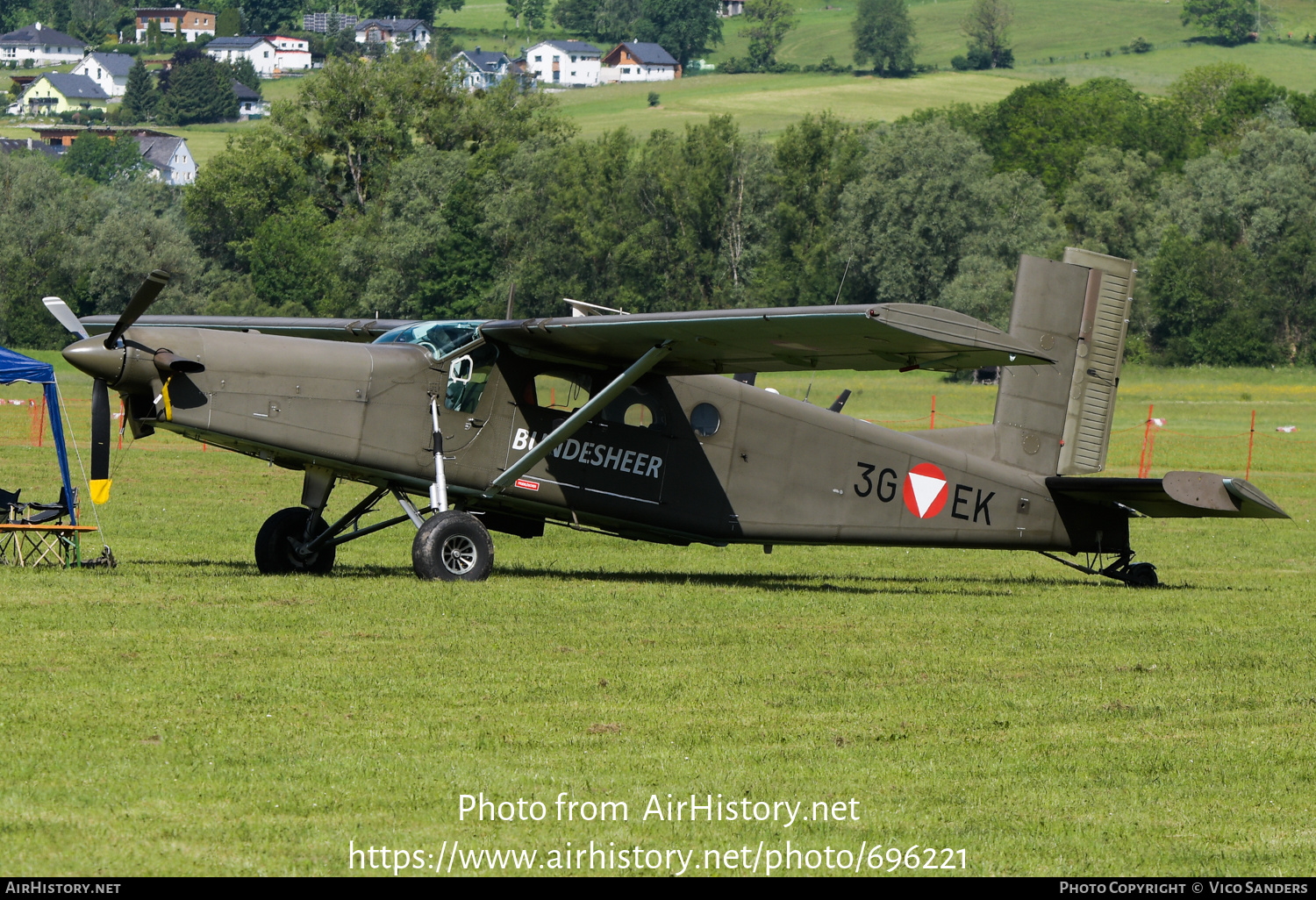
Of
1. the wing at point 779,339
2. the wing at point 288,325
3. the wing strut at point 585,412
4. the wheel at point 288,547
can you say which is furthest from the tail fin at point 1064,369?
the wheel at point 288,547

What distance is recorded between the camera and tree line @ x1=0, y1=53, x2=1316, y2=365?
85875 millimetres

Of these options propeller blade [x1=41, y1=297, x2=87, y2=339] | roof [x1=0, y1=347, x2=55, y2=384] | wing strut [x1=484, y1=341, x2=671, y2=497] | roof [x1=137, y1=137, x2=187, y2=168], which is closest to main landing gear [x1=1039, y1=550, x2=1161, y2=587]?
wing strut [x1=484, y1=341, x2=671, y2=497]

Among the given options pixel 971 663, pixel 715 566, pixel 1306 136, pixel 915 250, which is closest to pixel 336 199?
pixel 915 250

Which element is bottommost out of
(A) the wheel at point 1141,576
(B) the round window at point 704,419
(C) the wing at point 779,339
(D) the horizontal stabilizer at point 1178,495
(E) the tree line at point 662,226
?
(E) the tree line at point 662,226

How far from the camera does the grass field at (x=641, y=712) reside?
6.93 meters

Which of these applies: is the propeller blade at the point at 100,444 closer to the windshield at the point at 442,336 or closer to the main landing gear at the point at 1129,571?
the windshield at the point at 442,336

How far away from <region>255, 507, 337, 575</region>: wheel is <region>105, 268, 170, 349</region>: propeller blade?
288 centimetres

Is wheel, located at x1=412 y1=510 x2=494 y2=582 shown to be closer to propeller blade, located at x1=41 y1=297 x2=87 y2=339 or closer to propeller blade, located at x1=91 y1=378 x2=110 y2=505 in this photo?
propeller blade, located at x1=91 y1=378 x2=110 y2=505

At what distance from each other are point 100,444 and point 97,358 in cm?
102

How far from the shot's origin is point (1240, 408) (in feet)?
200

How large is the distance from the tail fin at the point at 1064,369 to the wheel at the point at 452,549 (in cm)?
594

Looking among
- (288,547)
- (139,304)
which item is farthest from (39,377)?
(139,304)

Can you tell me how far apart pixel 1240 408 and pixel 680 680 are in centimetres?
5532
